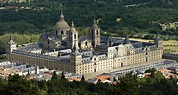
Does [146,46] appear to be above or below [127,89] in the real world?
below

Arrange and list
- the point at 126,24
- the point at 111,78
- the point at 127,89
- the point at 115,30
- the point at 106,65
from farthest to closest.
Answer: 1. the point at 126,24
2. the point at 115,30
3. the point at 106,65
4. the point at 111,78
5. the point at 127,89

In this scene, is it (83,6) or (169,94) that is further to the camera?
(83,6)

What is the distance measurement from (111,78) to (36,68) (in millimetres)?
8197

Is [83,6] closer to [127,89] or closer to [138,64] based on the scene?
[138,64]

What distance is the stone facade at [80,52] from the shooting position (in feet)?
182

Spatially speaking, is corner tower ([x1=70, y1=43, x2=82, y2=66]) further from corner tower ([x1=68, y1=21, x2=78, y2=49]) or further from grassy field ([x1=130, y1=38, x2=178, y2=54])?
grassy field ([x1=130, y1=38, x2=178, y2=54])

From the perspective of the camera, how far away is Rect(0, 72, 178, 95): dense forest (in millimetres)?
28641

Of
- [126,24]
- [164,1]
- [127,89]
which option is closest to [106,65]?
[127,89]

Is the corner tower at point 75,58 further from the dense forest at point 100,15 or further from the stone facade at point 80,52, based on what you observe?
the dense forest at point 100,15

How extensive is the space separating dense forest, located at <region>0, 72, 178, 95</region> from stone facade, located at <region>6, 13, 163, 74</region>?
7.68 m

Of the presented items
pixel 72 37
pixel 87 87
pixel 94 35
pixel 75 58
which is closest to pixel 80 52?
pixel 72 37

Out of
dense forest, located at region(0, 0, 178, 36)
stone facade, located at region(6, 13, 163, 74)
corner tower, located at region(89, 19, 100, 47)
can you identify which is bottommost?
dense forest, located at region(0, 0, 178, 36)

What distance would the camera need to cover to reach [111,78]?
5084cm

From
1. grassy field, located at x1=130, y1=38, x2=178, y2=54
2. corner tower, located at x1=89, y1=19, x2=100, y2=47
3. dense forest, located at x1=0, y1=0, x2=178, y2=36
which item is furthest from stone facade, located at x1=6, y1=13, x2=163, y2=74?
dense forest, located at x1=0, y1=0, x2=178, y2=36
